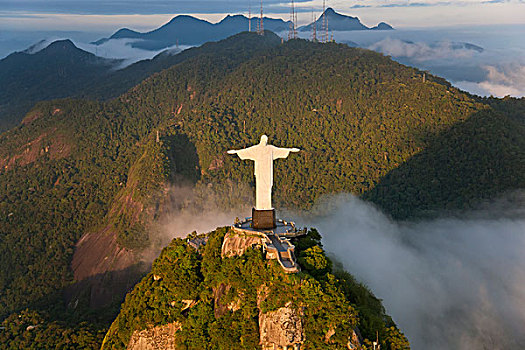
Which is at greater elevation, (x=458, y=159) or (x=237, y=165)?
(x=458, y=159)

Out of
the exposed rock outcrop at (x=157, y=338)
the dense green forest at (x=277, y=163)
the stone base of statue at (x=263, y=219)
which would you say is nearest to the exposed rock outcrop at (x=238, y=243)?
the stone base of statue at (x=263, y=219)

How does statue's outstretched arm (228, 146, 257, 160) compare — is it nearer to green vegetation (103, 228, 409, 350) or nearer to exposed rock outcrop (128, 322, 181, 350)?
green vegetation (103, 228, 409, 350)

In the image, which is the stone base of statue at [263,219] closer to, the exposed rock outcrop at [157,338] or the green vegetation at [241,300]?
the green vegetation at [241,300]

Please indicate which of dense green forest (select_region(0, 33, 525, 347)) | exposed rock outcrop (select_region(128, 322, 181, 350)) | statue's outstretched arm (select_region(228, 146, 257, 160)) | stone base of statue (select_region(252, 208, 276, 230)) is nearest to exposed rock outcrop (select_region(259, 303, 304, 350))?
stone base of statue (select_region(252, 208, 276, 230))

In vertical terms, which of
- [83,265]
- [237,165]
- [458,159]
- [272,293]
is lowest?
[83,265]

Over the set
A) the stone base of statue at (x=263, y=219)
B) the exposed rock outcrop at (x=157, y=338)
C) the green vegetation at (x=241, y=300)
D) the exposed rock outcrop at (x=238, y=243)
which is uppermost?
the stone base of statue at (x=263, y=219)

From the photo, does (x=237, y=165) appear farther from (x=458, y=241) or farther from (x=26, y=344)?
(x=26, y=344)

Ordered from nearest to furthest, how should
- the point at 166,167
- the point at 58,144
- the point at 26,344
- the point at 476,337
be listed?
the point at 26,344, the point at 476,337, the point at 166,167, the point at 58,144

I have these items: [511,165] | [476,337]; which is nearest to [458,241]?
[511,165]
